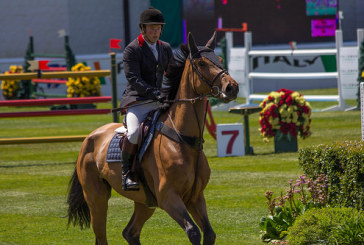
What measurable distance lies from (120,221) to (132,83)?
3.20m

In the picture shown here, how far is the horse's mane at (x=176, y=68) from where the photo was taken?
7.00 meters

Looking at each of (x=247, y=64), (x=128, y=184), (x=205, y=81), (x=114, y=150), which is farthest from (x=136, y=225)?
(x=247, y=64)

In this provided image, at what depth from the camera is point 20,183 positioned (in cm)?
1310

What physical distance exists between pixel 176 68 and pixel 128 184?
1.20 meters

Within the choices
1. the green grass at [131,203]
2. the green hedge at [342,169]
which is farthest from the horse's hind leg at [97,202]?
the green hedge at [342,169]

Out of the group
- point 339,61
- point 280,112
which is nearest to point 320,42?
point 339,61

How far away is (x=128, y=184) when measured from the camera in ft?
23.2

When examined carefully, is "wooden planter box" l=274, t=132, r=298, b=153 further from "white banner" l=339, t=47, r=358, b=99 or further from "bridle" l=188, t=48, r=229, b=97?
"bridle" l=188, t=48, r=229, b=97

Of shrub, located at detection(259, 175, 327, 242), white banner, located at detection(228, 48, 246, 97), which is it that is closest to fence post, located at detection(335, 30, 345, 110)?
white banner, located at detection(228, 48, 246, 97)

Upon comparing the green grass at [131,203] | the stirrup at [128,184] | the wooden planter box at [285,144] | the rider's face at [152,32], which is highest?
the rider's face at [152,32]

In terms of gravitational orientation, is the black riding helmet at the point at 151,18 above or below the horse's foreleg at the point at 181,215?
above

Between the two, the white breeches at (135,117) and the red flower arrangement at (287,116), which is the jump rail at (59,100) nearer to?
the red flower arrangement at (287,116)

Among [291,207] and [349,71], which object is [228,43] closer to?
[349,71]

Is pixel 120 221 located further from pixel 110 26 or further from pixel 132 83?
pixel 110 26
